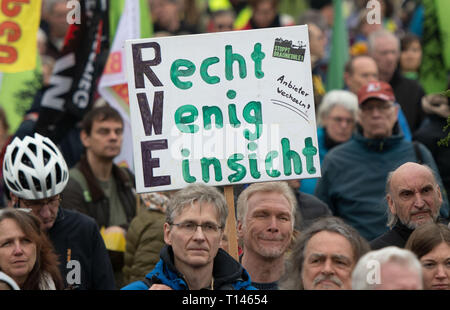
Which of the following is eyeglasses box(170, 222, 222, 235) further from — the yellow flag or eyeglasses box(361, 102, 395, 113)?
the yellow flag

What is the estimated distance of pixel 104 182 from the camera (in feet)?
36.2

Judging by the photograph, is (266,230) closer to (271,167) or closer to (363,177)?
(271,167)

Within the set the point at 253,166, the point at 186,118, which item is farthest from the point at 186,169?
the point at 253,166

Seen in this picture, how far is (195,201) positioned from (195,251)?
352 millimetres

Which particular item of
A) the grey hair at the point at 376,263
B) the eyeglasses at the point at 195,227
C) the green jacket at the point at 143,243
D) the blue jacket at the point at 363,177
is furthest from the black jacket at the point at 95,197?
the grey hair at the point at 376,263

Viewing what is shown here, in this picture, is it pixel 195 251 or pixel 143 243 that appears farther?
pixel 143 243

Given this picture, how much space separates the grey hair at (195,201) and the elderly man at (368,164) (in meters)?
2.97

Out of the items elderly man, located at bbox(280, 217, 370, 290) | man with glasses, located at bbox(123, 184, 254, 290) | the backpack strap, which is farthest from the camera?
the backpack strap

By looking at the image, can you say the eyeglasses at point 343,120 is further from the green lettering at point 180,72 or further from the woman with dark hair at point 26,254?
the woman with dark hair at point 26,254

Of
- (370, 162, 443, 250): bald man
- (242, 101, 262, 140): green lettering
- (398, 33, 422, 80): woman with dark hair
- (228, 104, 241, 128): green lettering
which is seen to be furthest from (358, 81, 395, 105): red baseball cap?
(398, 33, 422, 80): woman with dark hair

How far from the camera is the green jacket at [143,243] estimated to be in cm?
968

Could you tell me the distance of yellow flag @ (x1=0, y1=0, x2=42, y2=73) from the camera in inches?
446

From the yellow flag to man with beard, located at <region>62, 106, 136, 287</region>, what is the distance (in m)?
0.76

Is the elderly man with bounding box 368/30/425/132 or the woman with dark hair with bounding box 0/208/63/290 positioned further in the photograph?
the elderly man with bounding box 368/30/425/132
